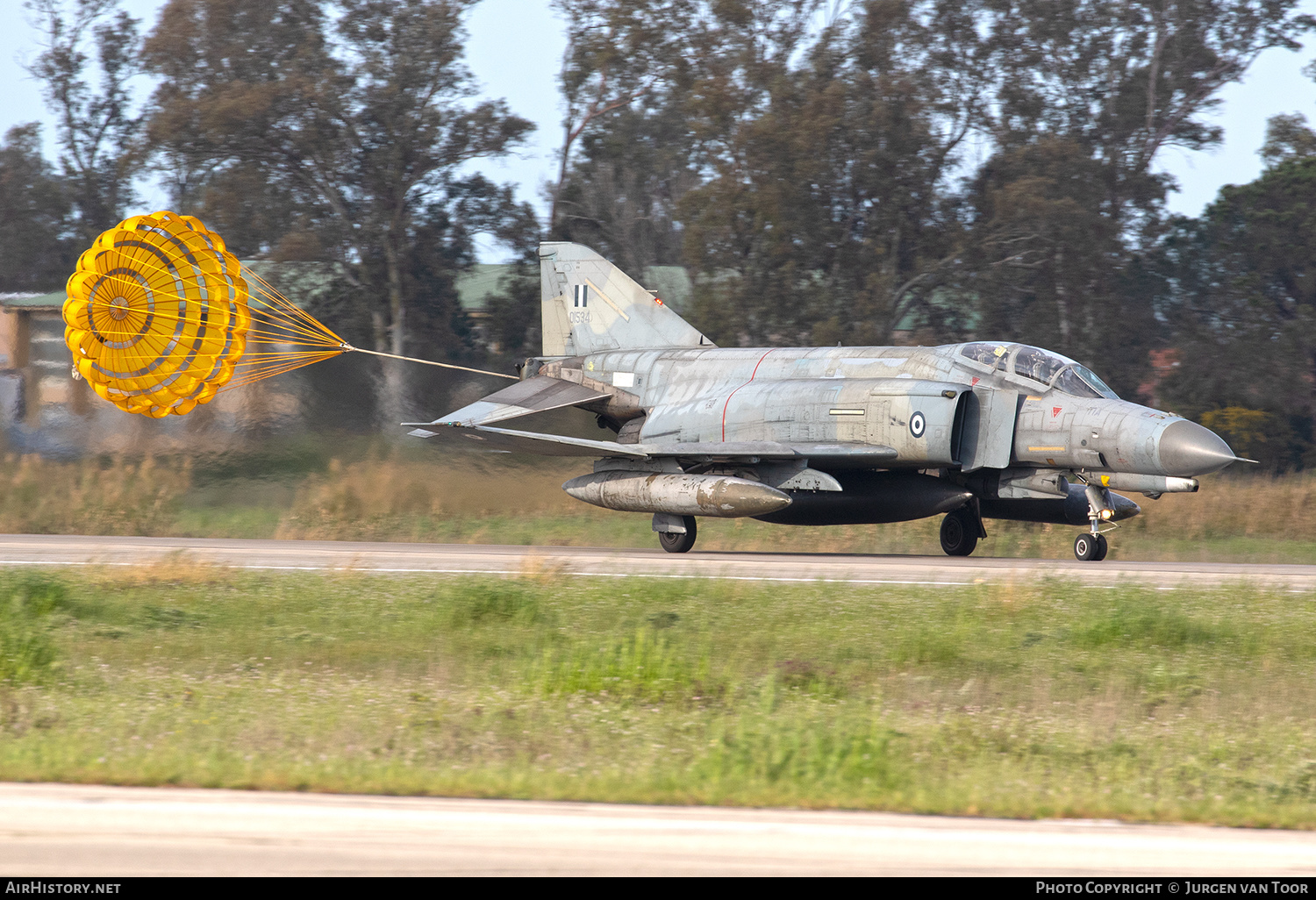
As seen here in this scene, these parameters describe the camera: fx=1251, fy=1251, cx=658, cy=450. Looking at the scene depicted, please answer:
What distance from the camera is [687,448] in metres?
16.4

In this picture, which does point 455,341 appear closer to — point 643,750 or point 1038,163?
point 1038,163

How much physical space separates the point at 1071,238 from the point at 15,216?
110 feet

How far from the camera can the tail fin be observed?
20.1m

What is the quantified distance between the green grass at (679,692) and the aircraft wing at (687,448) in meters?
3.91

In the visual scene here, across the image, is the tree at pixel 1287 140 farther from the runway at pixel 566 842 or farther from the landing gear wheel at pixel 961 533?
the runway at pixel 566 842

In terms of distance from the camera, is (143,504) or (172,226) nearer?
(172,226)

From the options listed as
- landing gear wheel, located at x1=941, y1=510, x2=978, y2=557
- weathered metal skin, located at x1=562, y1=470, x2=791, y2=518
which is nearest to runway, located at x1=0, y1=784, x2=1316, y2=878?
weathered metal skin, located at x1=562, y1=470, x2=791, y2=518

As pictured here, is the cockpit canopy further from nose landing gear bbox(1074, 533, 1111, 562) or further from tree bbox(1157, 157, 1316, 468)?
tree bbox(1157, 157, 1316, 468)

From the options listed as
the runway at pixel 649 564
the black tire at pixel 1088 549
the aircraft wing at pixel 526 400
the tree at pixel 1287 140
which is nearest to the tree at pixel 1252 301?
the tree at pixel 1287 140

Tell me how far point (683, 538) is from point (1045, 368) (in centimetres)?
527

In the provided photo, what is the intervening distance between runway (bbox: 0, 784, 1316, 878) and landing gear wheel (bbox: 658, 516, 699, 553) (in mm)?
12219

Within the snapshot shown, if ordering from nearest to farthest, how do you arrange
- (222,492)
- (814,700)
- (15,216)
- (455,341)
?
(814,700) → (222,492) → (455,341) → (15,216)

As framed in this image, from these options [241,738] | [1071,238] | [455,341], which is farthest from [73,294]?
[1071,238]

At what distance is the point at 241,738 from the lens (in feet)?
20.0
